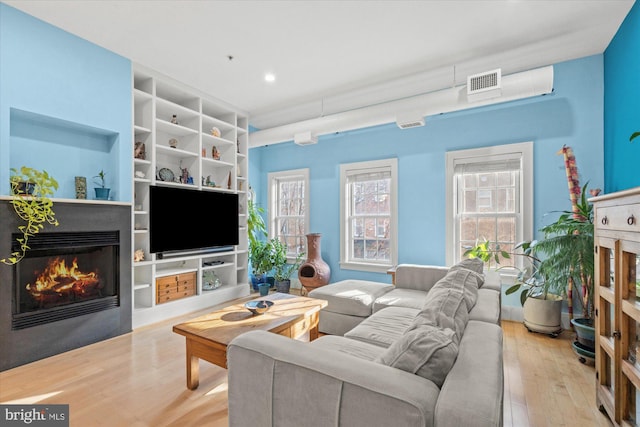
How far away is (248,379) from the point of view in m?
1.29

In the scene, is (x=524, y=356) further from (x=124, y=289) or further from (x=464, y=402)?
(x=124, y=289)

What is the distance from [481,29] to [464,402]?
122 inches

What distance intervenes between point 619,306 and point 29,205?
4.10 m

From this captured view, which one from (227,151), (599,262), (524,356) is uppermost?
(227,151)

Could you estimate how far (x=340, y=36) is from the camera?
2.98 m

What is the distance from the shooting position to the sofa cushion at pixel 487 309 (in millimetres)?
1868

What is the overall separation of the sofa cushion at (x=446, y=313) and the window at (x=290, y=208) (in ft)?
12.6

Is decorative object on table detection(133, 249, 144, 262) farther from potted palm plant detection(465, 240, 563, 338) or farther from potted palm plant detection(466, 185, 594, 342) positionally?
potted palm plant detection(466, 185, 594, 342)

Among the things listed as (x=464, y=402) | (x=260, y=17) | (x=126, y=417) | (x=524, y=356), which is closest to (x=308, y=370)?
(x=464, y=402)

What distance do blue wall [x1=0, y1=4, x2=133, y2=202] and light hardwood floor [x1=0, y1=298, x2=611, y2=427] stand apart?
1498 millimetres

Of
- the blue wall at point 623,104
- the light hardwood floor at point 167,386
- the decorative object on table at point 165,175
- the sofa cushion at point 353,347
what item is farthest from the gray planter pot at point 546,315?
the decorative object on table at point 165,175


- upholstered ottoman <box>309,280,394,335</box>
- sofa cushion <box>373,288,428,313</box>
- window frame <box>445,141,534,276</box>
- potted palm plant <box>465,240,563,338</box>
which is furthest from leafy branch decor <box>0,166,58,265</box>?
potted palm plant <box>465,240,563,338</box>

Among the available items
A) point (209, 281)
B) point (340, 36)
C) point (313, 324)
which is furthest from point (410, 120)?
point (209, 281)

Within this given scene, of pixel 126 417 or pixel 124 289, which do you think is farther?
pixel 124 289
